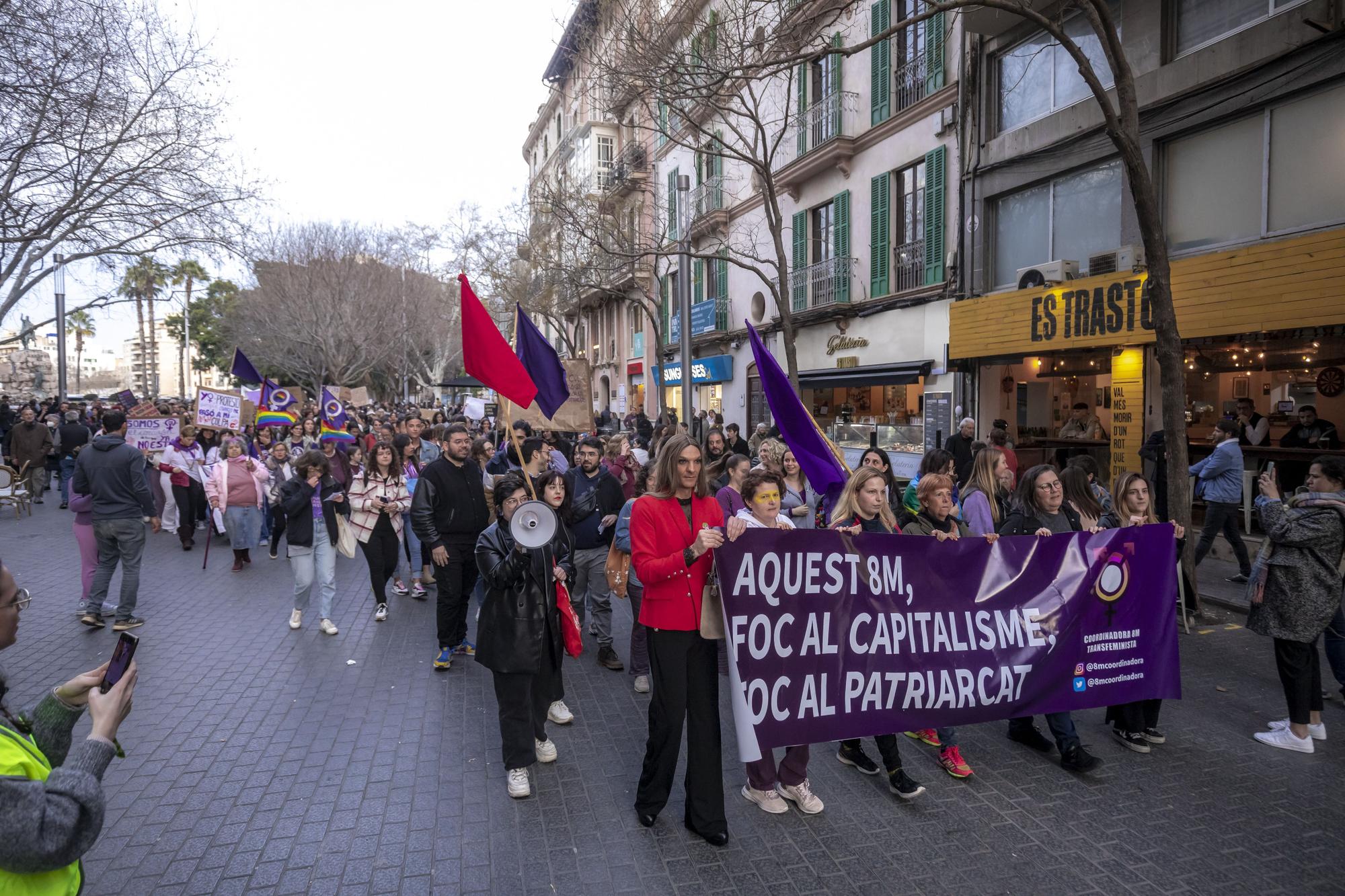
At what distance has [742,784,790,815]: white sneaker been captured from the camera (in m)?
3.98

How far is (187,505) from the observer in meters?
12.0

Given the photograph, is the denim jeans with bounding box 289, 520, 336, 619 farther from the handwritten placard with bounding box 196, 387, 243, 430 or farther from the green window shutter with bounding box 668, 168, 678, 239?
the green window shutter with bounding box 668, 168, 678, 239

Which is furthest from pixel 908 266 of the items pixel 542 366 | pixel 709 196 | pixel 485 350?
pixel 485 350

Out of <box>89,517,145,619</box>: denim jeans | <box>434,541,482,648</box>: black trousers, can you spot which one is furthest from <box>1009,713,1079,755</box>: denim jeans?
<box>89,517,145,619</box>: denim jeans

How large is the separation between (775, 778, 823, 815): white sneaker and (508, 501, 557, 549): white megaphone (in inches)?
70.8

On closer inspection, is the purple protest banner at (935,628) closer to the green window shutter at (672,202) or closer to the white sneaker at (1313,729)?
the white sneaker at (1313,729)

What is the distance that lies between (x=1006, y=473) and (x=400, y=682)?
512 cm

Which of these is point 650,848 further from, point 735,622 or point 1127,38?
point 1127,38

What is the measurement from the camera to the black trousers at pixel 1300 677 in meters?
4.50

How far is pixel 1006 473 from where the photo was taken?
6.48 metres

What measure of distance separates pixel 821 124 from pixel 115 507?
17.1 m

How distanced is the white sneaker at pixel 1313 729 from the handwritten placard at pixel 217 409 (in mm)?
14497

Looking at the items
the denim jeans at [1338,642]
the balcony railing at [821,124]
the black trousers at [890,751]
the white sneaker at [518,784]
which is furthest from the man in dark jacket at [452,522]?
the balcony railing at [821,124]

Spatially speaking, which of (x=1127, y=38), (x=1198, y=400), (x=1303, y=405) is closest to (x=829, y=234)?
(x=1127, y=38)
